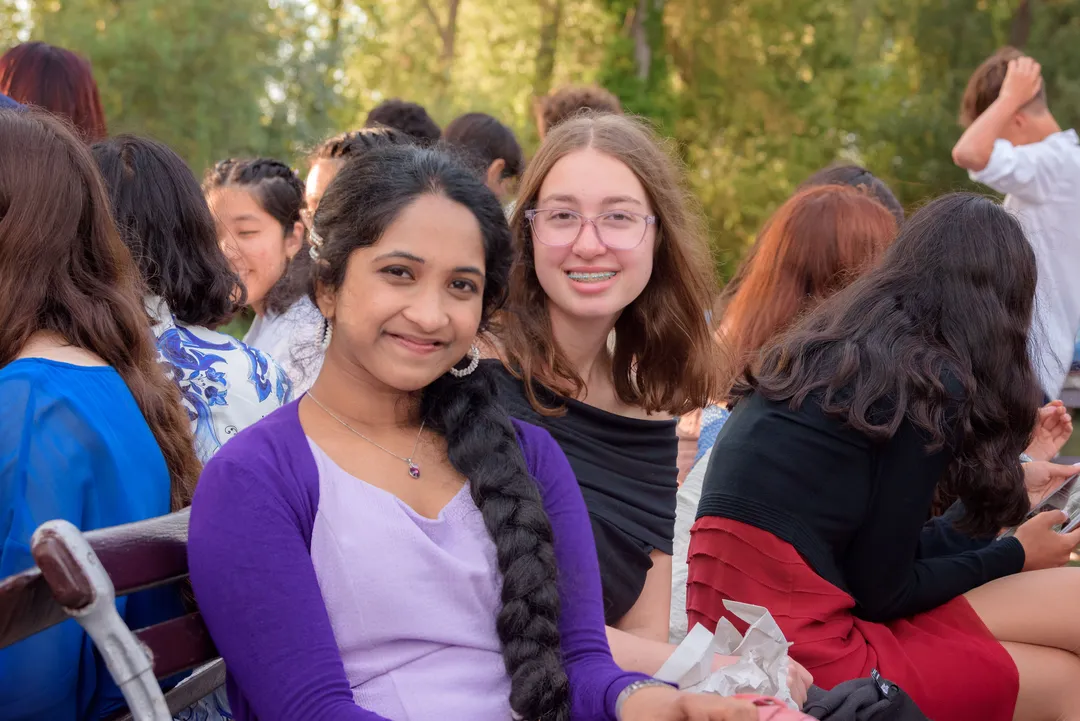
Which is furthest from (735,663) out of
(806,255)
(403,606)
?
(806,255)

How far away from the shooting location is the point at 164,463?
218 cm

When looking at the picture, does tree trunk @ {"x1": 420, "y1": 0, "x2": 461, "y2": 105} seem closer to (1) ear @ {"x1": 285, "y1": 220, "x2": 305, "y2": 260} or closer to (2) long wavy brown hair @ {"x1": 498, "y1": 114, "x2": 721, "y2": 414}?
(1) ear @ {"x1": 285, "y1": 220, "x2": 305, "y2": 260}

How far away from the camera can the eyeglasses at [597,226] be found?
2.82 metres

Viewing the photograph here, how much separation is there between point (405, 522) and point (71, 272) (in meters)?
0.80

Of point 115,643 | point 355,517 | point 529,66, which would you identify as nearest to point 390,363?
point 355,517

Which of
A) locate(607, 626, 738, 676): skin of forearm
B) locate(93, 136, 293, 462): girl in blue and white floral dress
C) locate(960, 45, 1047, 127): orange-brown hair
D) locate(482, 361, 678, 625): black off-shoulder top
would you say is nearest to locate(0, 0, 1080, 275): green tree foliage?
locate(960, 45, 1047, 127): orange-brown hair

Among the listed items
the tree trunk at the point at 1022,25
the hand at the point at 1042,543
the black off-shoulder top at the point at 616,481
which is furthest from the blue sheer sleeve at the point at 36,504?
the tree trunk at the point at 1022,25

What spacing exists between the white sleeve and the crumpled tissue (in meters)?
3.61

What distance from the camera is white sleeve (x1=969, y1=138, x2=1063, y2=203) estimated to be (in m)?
5.04

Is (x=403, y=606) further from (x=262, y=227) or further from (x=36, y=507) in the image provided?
(x=262, y=227)

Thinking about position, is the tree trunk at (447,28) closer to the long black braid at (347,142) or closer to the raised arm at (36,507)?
the long black braid at (347,142)

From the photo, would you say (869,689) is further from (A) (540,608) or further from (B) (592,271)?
(B) (592,271)

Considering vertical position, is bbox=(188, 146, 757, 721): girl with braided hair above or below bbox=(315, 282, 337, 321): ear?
below

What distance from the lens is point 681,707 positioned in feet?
5.84
